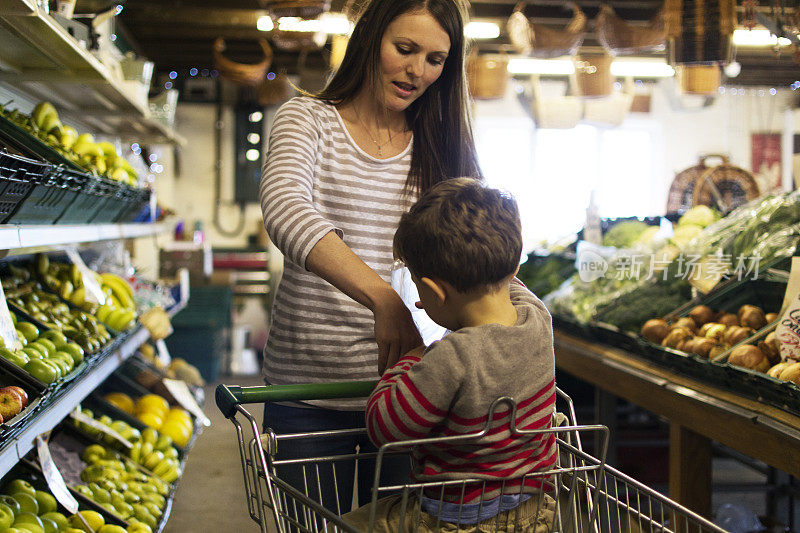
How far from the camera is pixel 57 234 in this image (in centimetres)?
251

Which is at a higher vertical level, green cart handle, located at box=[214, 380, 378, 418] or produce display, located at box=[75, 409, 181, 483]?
green cart handle, located at box=[214, 380, 378, 418]

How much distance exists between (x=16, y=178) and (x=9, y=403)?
57 cm

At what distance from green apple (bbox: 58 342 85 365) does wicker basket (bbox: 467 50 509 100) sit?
4737mm

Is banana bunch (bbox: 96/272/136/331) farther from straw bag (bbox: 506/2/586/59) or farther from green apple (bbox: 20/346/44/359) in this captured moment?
straw bag (bbox: 506/2/586/59)

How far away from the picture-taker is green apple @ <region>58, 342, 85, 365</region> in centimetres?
264

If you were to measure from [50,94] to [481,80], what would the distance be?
395 centimetres

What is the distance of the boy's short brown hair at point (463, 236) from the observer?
1.11m

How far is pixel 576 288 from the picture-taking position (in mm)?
4051

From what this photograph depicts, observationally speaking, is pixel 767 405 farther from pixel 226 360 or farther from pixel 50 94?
pixel 226 360

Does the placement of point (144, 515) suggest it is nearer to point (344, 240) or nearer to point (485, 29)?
point (344, 240)

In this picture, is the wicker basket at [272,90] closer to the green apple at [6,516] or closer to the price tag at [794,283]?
the green apple at [6,516]

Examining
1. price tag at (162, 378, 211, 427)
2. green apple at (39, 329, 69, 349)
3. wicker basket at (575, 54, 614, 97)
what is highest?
wicker basket at (575, 54, 614, 97)

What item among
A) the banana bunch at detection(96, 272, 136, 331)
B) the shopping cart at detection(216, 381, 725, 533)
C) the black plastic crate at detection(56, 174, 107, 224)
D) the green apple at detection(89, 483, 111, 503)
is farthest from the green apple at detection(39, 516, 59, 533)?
the shopping cart at detection(216, 381, 725, 533)

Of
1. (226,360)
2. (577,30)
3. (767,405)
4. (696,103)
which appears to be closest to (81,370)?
(767,405)
